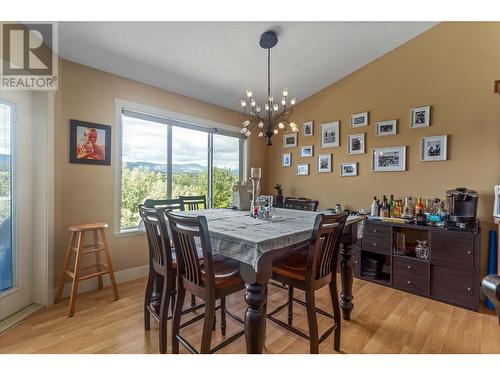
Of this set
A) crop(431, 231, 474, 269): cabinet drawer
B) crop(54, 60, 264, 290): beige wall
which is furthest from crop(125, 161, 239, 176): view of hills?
crop(431, 231, 474, 269): cabinet drawer

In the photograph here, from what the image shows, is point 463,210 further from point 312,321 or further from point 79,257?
point 79,257

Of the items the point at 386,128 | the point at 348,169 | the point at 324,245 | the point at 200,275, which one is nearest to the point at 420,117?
the point at 386,128

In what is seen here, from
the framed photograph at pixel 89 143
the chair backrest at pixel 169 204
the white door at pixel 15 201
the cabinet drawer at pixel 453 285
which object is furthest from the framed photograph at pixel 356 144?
the white door at pixel 15 201

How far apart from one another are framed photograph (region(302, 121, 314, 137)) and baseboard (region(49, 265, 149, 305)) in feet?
10.3

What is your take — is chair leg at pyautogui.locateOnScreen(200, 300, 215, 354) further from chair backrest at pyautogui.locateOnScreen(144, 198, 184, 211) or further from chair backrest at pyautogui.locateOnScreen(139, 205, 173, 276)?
chair backrest at pyautogui.locateOnScreen(144, 198, 184, 211)

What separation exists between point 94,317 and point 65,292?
64cm

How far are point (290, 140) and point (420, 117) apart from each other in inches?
75.0

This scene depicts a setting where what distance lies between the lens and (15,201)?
6.98ft

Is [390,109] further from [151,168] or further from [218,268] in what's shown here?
[151,168]

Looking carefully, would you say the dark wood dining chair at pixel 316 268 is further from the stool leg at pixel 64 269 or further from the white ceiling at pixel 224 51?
the white ceiling at pixel 224 51

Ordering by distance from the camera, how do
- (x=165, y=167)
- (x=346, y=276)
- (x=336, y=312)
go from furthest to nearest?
(x=165, y=167)
(x=346, y=276)
(x=336, y=312)

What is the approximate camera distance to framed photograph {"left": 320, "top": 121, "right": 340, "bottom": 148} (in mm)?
3654
